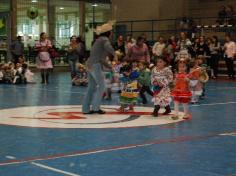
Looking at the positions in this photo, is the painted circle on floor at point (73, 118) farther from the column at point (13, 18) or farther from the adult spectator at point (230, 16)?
the column at point (13, 18)

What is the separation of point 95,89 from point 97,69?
45 cm

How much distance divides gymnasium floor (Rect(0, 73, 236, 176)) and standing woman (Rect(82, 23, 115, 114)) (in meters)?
0.37

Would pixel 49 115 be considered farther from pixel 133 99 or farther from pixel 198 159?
pixel 198 159

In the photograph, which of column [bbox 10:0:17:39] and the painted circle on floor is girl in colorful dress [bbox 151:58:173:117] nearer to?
the painted circle on floor

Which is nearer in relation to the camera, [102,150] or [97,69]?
[102,150]

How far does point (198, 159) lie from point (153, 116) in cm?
417

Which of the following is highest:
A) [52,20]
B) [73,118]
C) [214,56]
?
[52,20]

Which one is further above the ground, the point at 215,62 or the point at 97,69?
the point at 97,69

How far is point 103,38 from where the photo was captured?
10.7 metres

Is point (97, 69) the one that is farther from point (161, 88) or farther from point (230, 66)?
point (230, 66)

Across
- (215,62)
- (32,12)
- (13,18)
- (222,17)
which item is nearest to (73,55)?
(215,62)

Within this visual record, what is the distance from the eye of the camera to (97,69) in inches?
423

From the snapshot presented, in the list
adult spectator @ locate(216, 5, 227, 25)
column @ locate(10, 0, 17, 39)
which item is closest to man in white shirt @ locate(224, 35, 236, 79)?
adult spectator @ locate(216, 5, 227, 25)

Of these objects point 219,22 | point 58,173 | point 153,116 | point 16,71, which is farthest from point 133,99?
point 219,22
